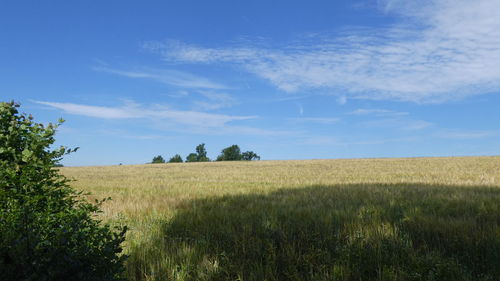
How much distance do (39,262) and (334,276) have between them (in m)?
2.98

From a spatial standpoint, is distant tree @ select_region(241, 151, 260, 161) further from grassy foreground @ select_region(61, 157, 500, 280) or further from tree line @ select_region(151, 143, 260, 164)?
grassy foreground @ select_region(61, 157, 500, 280)

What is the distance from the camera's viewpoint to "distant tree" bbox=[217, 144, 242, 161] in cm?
12050

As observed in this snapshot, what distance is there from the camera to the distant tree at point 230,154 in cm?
12050

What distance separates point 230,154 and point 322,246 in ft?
385

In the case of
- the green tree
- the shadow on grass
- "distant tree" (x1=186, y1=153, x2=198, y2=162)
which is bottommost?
the shadow on grass

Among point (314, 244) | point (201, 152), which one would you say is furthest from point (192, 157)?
point (314, 244)

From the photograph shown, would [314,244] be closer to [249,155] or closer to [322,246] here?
[322,246]

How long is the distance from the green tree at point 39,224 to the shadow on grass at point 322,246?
0.92 metres

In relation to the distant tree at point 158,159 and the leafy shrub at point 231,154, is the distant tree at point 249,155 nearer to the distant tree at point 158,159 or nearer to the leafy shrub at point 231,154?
the leafy shrub at point 231,154

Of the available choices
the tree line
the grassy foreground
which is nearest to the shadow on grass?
the grassy foreground

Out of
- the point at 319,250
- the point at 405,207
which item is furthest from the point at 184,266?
the point at 405,207

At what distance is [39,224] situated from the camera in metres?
3.04

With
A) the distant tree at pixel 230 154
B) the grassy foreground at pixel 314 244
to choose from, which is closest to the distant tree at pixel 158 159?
the distant tree at pixel 230 154

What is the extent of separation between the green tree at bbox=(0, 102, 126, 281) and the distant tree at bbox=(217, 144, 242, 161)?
117 metres
